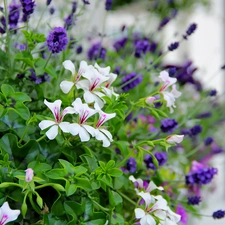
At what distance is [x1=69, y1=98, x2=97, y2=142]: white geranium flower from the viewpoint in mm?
400

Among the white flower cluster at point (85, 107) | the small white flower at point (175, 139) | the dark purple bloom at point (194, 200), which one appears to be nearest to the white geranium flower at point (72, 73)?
the white flower cluster at point (85, 107)

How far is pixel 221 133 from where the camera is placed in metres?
1.33

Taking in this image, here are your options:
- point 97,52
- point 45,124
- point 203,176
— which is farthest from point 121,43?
point 45,124

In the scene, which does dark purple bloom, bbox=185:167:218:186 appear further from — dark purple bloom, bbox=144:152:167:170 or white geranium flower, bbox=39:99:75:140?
white geranium flower, bbox=39:99:75:140

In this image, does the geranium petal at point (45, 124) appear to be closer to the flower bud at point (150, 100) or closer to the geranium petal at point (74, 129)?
the geranium petal at point (74, 129)

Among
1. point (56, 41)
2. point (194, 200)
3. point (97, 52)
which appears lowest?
point (194, 200)

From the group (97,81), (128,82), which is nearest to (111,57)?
(128,82)

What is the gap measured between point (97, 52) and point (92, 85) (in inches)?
10.1

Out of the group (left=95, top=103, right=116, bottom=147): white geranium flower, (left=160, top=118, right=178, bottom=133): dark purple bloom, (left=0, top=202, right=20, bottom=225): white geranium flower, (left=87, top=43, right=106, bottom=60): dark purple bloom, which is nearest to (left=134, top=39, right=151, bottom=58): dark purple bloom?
(left=87, top=43, right=106, bottom=60): dark purple bloom

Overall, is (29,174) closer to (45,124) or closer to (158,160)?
(45,124)

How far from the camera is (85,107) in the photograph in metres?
0.41

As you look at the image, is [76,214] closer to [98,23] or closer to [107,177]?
[107,177]

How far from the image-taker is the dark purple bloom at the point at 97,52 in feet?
2.17

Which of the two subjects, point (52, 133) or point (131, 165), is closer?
point (52, 133)
